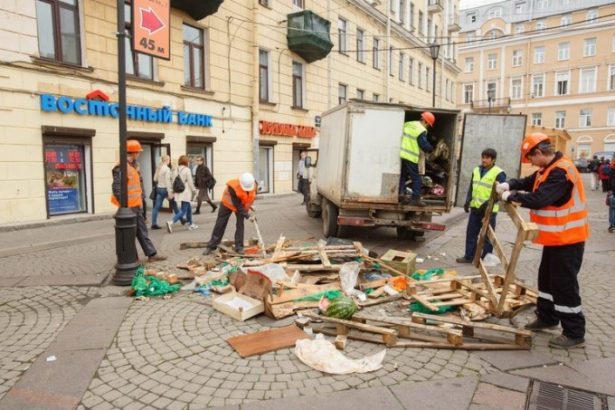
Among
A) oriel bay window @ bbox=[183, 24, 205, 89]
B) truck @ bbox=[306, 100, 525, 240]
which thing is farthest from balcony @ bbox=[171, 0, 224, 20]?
truck @ bbox=[306, 100, 525, 240]

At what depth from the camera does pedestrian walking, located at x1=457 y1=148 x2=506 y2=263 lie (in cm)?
668

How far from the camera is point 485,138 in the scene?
13516 mm

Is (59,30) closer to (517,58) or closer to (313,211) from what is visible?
(313,211)

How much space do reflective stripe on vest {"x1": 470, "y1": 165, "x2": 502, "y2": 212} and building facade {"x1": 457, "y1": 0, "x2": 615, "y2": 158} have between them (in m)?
43.6

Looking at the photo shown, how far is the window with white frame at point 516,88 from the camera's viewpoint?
169 ft

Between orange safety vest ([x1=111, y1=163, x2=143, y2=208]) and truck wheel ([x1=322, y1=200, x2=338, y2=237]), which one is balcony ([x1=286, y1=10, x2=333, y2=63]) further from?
orange safety vest ([x1=111, y1=163, x2=143, y2=208])

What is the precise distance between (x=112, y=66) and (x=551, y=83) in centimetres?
5153

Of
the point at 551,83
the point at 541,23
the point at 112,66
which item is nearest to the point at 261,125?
the point at 112,66

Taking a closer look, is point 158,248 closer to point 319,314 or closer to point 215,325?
point 215,325

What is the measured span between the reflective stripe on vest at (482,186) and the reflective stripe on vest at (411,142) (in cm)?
119

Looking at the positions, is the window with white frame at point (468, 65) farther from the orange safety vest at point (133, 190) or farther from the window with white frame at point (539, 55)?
the orange safety vest at point (133, 190)

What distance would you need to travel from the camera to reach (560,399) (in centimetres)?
308

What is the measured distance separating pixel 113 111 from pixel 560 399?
11.6 m

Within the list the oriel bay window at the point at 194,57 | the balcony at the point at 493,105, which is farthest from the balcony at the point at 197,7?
the balcony at the point at 493,105
